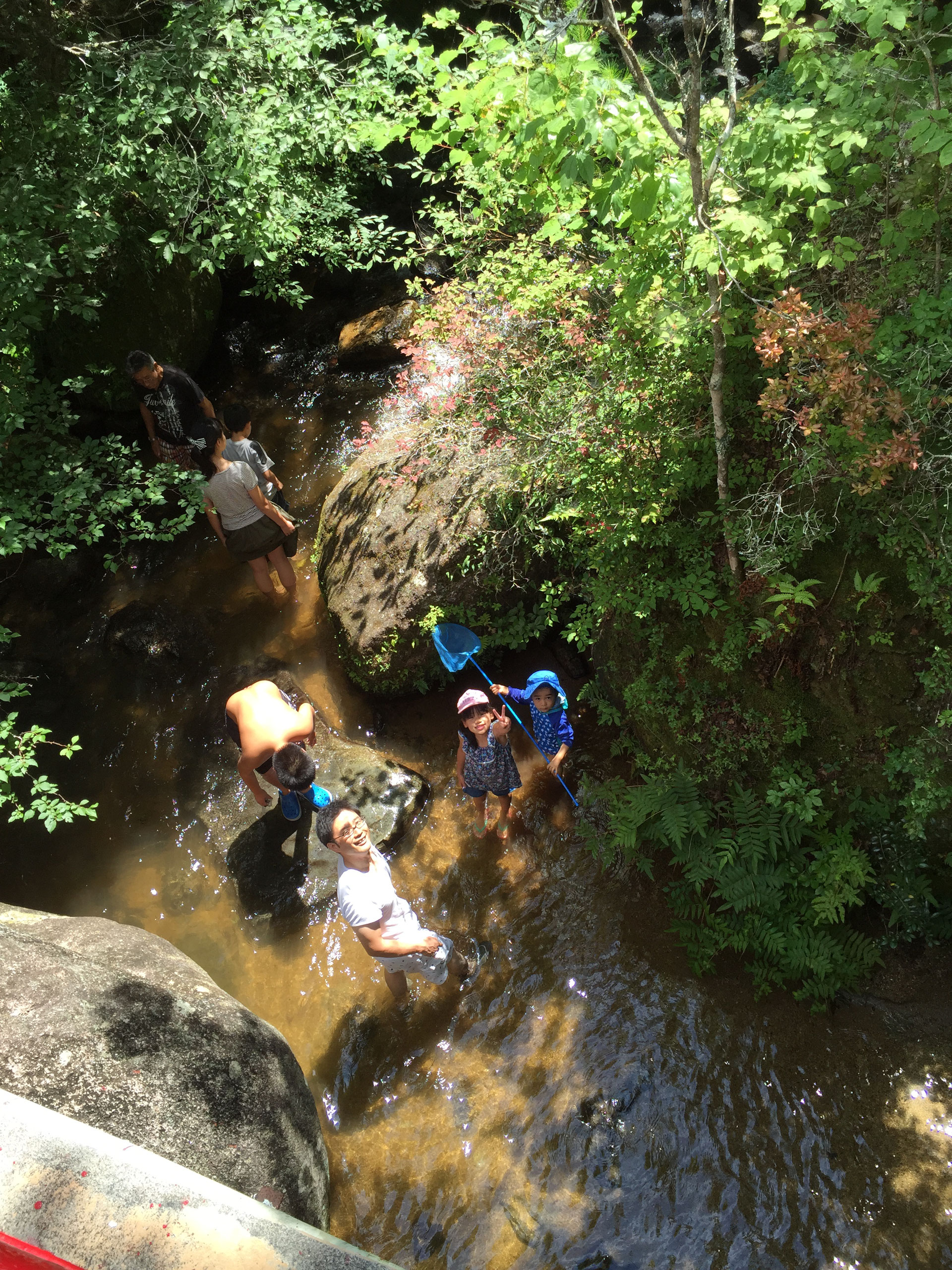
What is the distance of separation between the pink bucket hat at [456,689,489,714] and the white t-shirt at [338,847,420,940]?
3.68 feet

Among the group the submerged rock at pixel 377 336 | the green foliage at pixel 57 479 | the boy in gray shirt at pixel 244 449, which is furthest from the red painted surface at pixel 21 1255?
the submerged rock at pixel 377 336

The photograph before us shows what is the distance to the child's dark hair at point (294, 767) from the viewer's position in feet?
19.5

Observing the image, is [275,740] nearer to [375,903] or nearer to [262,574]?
[375,903]

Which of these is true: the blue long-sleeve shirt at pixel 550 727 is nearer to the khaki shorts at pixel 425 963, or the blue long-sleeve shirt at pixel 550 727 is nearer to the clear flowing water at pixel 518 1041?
the clear flowing water at pixel 518 1041

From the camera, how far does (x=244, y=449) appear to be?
6926mm

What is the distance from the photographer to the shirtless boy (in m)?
6.03

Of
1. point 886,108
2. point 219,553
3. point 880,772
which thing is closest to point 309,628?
point 219,553

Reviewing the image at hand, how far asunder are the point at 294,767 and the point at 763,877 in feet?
11.1

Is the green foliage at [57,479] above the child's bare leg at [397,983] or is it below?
above

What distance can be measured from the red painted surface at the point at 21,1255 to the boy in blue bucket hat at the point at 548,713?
369 cm

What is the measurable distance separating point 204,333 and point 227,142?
439cm

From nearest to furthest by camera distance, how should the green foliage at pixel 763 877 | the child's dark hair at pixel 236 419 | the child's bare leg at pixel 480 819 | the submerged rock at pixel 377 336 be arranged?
the green foliage at pixel 763 877
the child's bare leg at pixel 480 819
the child's dark hair at pixel 236 419
the submerged rock at pixel 377 336

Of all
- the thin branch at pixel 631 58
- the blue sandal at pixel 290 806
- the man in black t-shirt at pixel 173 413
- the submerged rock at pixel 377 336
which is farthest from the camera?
the submerged rock at pixel 377 336

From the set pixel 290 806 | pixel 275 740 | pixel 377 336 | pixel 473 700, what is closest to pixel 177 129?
pixel 377 336
